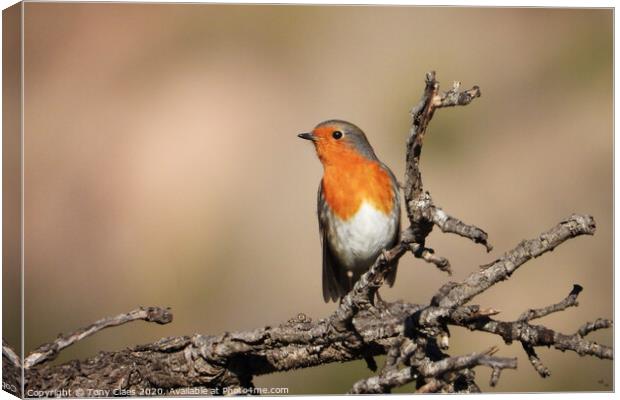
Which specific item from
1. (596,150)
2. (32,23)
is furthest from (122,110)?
(596,150)

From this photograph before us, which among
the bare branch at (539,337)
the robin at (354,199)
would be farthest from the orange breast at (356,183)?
the bare branch at (539,337)

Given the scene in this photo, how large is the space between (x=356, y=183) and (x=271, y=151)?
594mm

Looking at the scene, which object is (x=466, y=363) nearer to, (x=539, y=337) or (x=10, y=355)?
(x=539, y=337)

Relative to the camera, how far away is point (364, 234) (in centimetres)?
591

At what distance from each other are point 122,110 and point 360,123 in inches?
56.8

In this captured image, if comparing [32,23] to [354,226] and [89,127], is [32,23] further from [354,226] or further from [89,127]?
[354,226]

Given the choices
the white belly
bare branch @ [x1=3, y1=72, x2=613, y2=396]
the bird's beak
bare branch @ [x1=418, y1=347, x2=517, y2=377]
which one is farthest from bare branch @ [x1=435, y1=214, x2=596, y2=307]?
the bird's beak

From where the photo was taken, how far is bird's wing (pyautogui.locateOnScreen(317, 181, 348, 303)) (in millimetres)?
5871

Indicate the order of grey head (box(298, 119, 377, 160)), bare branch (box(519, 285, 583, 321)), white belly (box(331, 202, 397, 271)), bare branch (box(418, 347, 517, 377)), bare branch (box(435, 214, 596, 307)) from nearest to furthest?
bare branch (box(418, 347, 517, 377)) < bare branch (box(435, 214, 596, 307)) < bare branch (box(519, 285, 583, 321)) < grey head (box(298, 119, 377, 160)) < white belly (box(331, 202, 397, 271))

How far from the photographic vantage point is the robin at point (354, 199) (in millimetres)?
5762

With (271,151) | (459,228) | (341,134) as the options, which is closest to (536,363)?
(459,228)

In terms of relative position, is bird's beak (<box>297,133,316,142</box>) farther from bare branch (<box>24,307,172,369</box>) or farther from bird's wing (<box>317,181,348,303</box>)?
bare branch (<box>24,307,172,369</box>)

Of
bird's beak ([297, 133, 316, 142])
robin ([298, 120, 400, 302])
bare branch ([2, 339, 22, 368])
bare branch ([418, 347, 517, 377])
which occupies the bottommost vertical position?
bare branch ([2, 339, 22, 368])

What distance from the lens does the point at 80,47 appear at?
5137 millimetres
